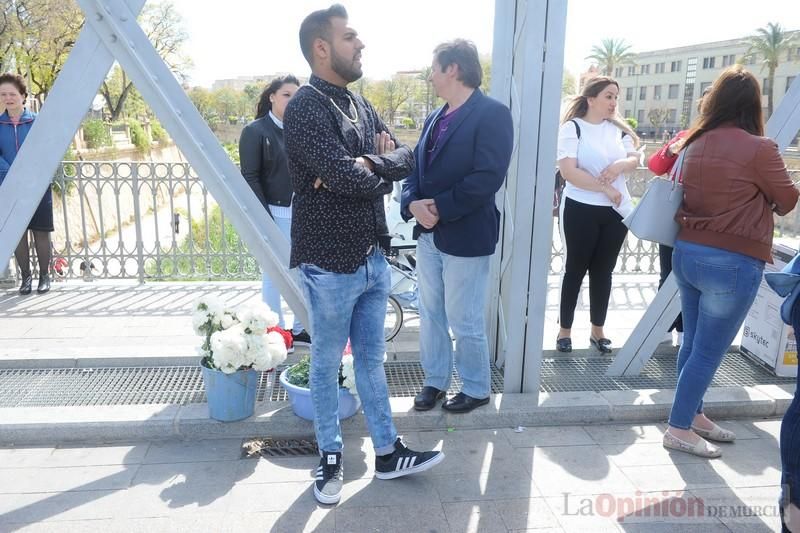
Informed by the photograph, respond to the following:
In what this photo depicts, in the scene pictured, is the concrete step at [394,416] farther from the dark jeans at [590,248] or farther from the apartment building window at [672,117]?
the apartment building window at [672,117]

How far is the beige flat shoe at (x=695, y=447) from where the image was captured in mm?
3223

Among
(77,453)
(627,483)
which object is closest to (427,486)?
(627,483)

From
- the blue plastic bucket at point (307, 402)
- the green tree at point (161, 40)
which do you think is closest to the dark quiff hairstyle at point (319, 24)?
the blue plastic bucket at point (307, 402)

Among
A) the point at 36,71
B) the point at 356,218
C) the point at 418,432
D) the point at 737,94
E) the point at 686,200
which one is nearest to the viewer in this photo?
the point at 356,218

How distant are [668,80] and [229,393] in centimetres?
7652

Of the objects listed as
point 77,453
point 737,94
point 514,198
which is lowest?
point 77,453

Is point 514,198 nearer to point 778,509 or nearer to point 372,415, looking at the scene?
point 372,415

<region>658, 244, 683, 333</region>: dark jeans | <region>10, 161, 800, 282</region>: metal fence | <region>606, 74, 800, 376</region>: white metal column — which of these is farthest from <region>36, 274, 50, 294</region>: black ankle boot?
<region>658, 244, 683, 333</region>: dark jeans

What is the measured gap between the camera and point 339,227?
8.61ft

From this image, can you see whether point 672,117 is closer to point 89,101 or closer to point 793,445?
point 793,445

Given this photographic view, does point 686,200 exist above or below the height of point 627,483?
above

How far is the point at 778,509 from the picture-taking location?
9.07 feet

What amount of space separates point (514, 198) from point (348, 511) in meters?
2.02

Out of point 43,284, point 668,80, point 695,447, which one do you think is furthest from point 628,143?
point 668,80
